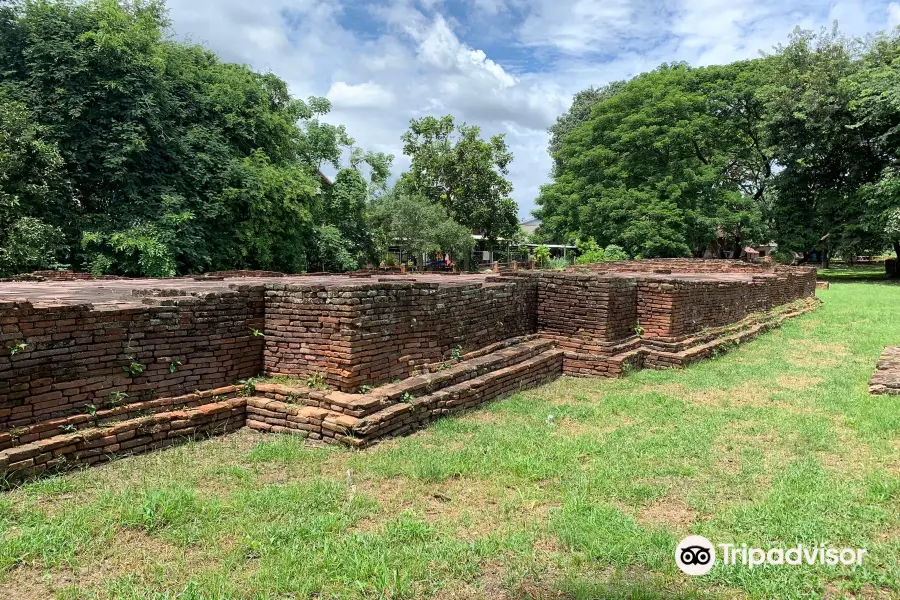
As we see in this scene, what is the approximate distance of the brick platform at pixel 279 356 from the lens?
3.55 m

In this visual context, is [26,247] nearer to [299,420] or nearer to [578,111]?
[299,420]

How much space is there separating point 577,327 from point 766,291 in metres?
6.78

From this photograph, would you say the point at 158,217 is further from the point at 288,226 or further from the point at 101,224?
the point at 288,226

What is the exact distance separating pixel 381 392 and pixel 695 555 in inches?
103

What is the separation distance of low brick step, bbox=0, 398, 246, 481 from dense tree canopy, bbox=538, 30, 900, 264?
2031 cm

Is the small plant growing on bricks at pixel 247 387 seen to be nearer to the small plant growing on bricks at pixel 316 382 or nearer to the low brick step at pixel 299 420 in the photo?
the low brick step at pixel 299 420

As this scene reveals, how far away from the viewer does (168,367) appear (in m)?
4.19

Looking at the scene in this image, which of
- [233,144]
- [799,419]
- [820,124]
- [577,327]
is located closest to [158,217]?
[233,144]

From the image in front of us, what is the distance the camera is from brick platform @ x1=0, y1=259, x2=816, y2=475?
3549mm

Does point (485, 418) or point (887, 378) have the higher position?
point (887, 378)

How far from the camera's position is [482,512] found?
3117 mm

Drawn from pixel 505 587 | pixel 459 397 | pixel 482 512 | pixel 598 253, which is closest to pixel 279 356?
pixel 459 397

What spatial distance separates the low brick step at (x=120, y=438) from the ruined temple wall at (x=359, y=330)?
2.09 ft

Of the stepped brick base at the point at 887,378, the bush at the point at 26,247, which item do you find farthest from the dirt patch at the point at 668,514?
the bush at the point at 26,247
